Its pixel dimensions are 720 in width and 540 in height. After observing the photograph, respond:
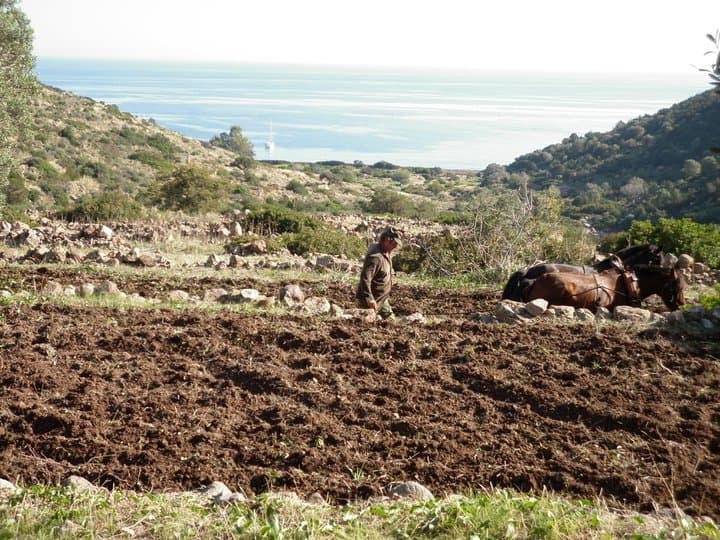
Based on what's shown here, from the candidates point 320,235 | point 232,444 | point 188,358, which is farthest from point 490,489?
point 320,235

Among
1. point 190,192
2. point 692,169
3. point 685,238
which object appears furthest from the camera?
point 692,169

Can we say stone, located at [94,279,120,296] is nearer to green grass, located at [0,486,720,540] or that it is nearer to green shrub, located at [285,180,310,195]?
green grass, located at [0,486,720,540]

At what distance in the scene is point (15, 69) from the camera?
2225 cm

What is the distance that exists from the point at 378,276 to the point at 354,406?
11.7 feet

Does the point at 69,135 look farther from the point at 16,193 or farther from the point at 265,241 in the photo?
the point at 265,241

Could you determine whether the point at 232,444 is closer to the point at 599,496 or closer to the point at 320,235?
the point at 599,496

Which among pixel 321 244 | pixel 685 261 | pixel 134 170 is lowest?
pixel 134 170

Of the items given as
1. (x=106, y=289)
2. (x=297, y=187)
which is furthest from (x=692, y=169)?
(x=106, y=289)

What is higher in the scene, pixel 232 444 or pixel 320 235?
pixel 232 444

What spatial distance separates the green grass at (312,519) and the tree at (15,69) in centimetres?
1931

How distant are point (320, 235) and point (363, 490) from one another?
634 inches

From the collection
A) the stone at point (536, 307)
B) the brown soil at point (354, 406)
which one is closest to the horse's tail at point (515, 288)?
the stone at point (536, 307)

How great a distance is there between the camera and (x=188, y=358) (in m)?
7.05

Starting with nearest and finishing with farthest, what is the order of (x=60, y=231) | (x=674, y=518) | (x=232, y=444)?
(x=674, y=518) → (x=232, y=444) → (x=60, y=231)
